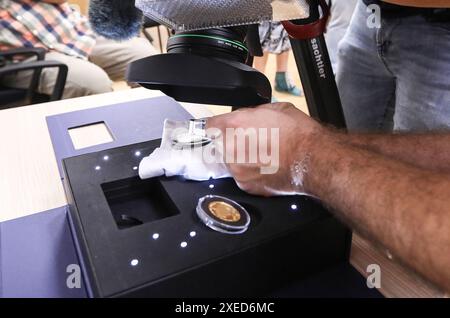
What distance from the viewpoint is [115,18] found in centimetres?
55

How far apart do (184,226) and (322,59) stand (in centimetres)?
31

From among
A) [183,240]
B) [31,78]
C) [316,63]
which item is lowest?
[31,78]

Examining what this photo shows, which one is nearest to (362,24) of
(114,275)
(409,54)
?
(409,54)

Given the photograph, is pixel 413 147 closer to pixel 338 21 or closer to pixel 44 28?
pixel 338 21

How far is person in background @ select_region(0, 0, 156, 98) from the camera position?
145 centimetres

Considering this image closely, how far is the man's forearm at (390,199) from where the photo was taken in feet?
1.22

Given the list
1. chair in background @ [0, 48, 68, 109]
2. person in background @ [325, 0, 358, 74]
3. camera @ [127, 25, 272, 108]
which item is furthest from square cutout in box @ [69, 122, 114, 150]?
person in background @ [325, 0, 358, 74]

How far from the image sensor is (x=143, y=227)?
45 centimetres

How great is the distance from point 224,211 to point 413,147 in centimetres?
28

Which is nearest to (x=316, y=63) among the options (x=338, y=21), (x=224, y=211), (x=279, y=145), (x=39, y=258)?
(x=279, y=145)

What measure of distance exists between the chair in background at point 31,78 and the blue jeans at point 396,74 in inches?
38.0

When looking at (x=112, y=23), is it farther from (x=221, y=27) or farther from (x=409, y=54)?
(x=409, y=54)

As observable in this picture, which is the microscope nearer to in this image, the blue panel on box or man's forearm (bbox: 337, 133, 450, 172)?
the blue panel on box

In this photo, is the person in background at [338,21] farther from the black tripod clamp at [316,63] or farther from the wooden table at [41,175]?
the black tripod clamp at [316,63]
